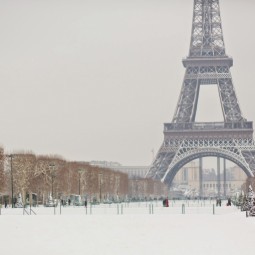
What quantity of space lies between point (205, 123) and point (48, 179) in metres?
64.6

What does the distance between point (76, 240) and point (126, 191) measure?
115429 mm

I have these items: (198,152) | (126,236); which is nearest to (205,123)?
(198,152)

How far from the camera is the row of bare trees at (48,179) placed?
295 feet

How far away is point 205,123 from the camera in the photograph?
156 metres

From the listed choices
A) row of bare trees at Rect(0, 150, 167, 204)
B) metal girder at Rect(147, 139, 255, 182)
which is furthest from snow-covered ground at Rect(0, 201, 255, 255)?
metal girder at Rect(147, 139, 255, 182)

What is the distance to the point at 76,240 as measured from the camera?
100 ft

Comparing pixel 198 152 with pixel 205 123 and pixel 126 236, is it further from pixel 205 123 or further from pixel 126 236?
pixel 126 236

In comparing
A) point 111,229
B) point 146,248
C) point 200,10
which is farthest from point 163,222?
point 200,10

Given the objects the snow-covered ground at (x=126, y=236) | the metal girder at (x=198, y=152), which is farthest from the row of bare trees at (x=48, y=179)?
the snow-covered ground at (x=126, y=236)

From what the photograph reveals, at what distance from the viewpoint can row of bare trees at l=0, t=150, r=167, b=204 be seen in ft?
295

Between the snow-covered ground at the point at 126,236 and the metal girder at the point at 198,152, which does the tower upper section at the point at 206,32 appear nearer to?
the metal girder at the point at 198,152

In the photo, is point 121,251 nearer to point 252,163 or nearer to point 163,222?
point 163,222

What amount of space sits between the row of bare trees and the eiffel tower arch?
16.3 meters

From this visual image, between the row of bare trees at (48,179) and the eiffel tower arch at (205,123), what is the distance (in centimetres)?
→ 1628
